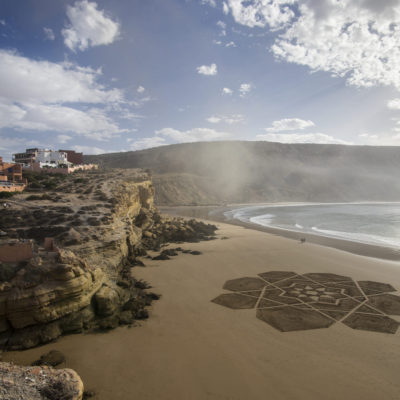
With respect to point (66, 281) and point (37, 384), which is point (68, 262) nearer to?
point (66, 281)

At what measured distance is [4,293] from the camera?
23.9 ft

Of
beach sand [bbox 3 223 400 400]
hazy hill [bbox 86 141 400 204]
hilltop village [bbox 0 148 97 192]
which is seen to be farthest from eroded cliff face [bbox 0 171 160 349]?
hazy hill [bbox 86 141 400 204]

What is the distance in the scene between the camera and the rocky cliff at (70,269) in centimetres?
736

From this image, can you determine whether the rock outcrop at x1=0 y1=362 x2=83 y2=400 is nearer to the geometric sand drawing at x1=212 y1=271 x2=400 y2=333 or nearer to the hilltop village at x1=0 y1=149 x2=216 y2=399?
the hilltop village at x1=0 y1=149 x2=216 y2=399

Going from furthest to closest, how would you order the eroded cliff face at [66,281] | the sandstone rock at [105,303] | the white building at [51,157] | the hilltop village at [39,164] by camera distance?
the white building at [51,157]
the hilltop village at [39,164]
the sandstone rock at [105,303]
the eroded cliff face at [66,281]

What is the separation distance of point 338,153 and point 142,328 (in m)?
138

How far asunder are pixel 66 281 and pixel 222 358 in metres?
5.03

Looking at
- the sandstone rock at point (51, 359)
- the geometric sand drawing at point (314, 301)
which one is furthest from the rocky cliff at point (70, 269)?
the geometric sand drawing at point (314, 301)

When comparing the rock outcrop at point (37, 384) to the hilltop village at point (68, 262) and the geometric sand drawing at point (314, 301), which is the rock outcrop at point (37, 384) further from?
the geometric sand drawing at point (314, 301)

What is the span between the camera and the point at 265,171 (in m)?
101

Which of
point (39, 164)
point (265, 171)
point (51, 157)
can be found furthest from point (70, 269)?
point (265, 171)

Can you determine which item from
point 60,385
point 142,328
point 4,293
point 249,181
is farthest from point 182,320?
point 249,181

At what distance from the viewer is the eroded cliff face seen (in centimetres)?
732

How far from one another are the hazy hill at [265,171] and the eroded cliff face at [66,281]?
52106 mm
